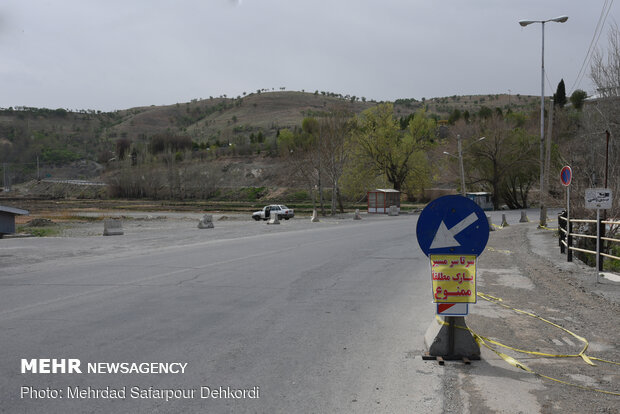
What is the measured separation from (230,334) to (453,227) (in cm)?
310

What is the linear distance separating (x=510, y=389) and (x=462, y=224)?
1641mm

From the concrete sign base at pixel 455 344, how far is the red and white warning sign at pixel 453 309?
0.15 metres

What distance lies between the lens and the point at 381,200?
5784 centimetres

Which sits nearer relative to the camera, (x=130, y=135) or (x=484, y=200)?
(x=484, y=200)

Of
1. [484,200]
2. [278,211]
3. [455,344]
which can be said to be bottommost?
[278,211]

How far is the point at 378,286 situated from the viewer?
10664 mm

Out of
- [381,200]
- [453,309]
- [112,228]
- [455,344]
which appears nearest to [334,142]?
[381,200]

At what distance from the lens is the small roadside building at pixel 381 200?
5753cm

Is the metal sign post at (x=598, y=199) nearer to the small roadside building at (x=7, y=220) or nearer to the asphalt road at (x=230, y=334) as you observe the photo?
the asphalt road at (x=230, y=334)

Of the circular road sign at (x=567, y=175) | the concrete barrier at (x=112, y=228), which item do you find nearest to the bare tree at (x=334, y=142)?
the concrete barrier at (x=112, y=228)

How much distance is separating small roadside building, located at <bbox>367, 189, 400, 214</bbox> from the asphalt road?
1758 inches

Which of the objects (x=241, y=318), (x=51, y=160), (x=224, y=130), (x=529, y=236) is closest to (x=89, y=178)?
(x=51, y=160)

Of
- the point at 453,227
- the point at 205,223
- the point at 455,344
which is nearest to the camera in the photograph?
the point at 453,227

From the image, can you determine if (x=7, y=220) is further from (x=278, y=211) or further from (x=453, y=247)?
(x=453, y=247)
